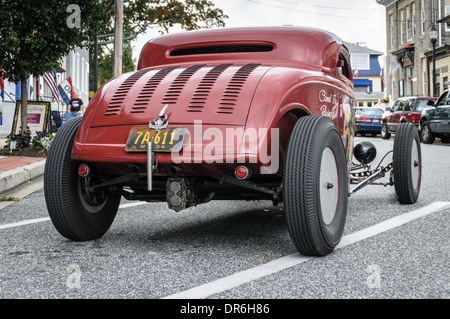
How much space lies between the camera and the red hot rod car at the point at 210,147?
3643mm

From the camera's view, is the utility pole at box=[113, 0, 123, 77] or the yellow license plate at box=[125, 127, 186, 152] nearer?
the yellow license plate at box=[125, 127, 186, 152]

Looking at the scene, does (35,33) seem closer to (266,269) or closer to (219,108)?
(219,108)

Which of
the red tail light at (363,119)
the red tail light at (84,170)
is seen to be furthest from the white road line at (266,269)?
the red tail light at (363,119)

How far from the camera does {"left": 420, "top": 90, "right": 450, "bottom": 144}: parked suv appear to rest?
1897 cm

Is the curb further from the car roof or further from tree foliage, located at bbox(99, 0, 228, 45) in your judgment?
tree foliage, located at bbox(99, 0, 228, 45)

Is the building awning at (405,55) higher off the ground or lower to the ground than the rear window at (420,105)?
higher

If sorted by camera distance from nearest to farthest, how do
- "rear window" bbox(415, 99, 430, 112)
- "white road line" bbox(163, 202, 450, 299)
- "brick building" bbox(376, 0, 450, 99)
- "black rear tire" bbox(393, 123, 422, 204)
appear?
"white road line" bbox(163, 202, 450, 299)
"black rear tire" bbox(393, 123, 422, 204)
"rear window" bbox(415, 99, 430, 112)
"brick building" bbox(376, 0, 450, 99)

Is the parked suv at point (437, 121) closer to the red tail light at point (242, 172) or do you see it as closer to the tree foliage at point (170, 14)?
the tree foliage at point (170, 14)

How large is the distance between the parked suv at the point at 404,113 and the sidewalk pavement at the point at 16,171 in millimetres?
15050

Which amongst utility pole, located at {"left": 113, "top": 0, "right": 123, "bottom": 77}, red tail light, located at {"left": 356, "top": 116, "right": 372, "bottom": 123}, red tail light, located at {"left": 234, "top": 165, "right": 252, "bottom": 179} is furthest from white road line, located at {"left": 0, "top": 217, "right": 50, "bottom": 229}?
red tail light, located at {"left": 356, "top": 116, "right": 372, "bottom": 123}

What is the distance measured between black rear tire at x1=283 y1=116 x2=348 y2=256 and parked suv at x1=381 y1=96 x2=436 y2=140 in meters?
18.7

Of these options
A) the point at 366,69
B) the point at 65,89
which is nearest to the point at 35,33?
the point at 65,89

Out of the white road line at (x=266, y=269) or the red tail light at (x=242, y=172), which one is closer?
the white road line at (x=266, y=269)
